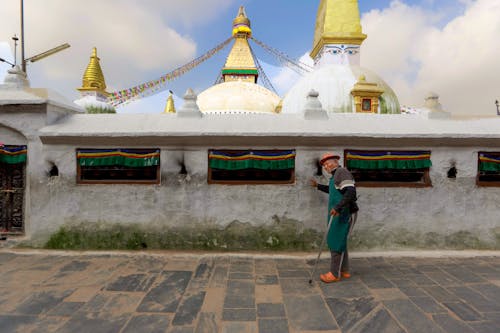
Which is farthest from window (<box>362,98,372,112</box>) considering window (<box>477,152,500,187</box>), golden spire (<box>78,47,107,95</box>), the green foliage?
golden spire (<box>78,47,107,95</box>)

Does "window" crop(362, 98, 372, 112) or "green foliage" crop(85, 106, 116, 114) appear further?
"green foliage" crop(85, 106, 116, 114)

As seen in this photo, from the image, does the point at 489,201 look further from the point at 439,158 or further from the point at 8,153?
the point at 8,153

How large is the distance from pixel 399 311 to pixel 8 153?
7033 mm

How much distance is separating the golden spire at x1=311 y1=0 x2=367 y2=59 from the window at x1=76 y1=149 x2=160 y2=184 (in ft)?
50.6

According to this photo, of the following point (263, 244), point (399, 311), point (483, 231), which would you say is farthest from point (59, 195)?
point (483, 231)

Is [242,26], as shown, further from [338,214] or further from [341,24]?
[338,214]

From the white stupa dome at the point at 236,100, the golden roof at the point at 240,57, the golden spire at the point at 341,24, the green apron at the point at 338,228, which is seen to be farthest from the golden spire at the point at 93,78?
the green apron at the point at 338,228

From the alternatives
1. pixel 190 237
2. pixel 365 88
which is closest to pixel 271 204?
pixel 190 237

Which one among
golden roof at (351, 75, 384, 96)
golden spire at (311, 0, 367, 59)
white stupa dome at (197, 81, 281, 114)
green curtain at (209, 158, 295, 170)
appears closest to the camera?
green curtain at (209, 158, 295, 170)

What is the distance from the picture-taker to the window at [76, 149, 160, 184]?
538 centimetres

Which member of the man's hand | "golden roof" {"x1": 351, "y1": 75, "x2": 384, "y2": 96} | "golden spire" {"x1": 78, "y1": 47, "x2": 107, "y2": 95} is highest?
"golden spire" {"x1": 78, "y1": 47, "x2": 107, "y2": 95}

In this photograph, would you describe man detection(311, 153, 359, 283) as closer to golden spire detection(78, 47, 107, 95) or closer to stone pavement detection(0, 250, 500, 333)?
stone pavement detection(0, 250, 500, 333)

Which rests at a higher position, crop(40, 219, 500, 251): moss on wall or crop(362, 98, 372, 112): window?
crop(362, 98, 372, 112): window

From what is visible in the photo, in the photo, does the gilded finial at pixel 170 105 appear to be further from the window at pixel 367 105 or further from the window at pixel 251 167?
the window at pixel 251 167
